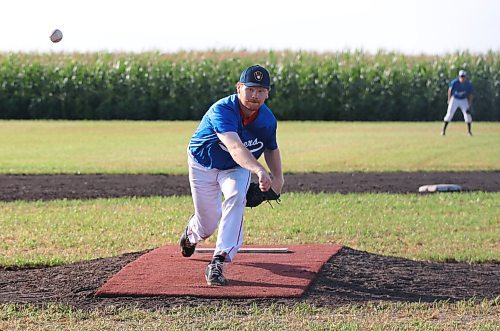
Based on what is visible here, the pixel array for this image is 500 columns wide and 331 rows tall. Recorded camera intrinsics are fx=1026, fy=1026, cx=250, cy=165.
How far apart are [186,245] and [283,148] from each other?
1860 centimetres

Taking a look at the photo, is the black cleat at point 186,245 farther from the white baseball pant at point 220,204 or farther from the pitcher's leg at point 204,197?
the pitcher's leg at point 204,197

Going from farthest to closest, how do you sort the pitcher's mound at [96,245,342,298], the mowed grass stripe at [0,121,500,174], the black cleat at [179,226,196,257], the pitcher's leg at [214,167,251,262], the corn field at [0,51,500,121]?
the corn field at [0,51,500,121] → the mowed grass stripe at [0,121,500,174] → the black cleat at [179,226,196,257] → the pitcher's leg at [214,167,251,262] → the pitcher's mound at [96,245,342,298]

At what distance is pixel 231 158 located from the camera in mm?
8555

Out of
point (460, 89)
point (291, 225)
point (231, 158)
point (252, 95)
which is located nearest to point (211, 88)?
point (460, 89)

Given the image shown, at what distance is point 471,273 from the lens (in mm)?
9383

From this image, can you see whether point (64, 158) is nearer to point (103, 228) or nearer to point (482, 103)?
point (103, 228)

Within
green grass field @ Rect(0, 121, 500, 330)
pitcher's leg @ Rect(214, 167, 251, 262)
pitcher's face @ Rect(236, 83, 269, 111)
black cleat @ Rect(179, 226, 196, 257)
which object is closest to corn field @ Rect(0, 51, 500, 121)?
green grass field @ Rect(0, 121, 500, 330)

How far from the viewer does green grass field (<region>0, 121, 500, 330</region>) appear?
7.31 meters

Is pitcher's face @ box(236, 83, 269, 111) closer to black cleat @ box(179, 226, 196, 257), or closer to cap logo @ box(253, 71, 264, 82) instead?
cap logo @ box(253, 71, 264, 82)

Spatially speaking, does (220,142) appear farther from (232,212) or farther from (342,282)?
(342,282)

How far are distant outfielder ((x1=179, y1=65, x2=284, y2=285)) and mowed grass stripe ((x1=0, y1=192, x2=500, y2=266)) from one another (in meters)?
2.43

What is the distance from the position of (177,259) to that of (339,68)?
136 feet

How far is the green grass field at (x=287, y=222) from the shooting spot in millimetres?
7312

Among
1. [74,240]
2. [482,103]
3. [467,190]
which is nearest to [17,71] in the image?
[482,103]
